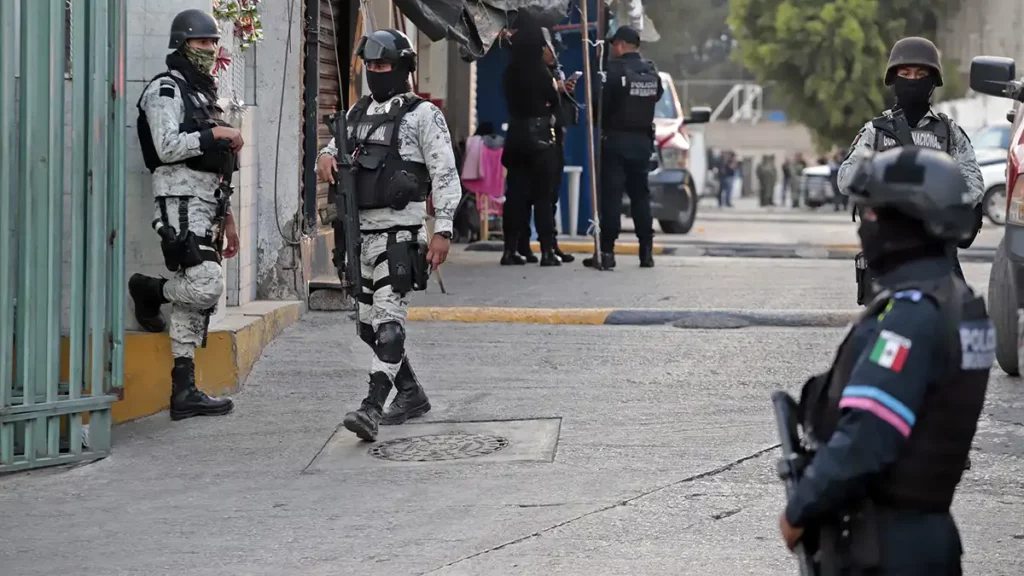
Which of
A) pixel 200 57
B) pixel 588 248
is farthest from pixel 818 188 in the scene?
pixel 200 57

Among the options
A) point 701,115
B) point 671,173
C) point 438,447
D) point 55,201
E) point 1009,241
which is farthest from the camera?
point 671,173

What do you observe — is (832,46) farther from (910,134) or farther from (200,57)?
(910,134)

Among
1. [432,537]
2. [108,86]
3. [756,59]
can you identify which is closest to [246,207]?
[108,86]

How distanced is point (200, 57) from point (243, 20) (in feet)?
5.03

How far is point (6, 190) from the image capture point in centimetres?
666

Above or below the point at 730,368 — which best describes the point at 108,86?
above

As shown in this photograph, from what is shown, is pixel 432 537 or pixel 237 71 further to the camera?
pixel 237 71

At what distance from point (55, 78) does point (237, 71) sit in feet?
9.84

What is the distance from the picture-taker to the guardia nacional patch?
3.23 meters

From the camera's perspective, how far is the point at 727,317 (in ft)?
35.0

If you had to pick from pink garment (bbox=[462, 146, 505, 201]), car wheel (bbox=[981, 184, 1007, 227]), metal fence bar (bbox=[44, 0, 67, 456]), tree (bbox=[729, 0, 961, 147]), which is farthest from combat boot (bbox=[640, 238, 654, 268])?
tree (bbox=[729, 0, 961, 147])

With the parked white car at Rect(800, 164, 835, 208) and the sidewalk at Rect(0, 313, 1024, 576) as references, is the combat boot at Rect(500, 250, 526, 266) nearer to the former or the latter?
the sidewalk at Rect(0, 313, 1024, 576)

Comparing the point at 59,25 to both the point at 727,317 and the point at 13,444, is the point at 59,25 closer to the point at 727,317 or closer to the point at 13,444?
the point at 13,444

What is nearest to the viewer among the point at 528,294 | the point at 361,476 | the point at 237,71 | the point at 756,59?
the point at 361,476
